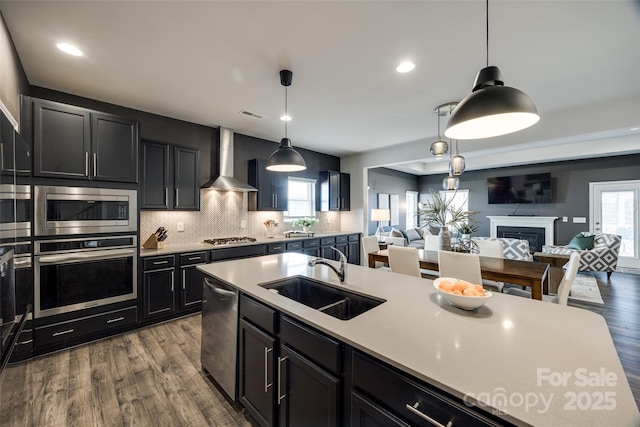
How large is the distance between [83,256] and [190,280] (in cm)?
114

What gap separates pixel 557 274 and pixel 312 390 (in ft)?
15.0

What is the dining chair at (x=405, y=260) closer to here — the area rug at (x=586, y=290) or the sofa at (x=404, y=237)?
the area rug at (x=586, y=290)

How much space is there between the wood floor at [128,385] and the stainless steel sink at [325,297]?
88cm

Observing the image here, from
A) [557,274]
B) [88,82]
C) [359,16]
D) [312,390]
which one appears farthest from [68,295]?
[557,274]

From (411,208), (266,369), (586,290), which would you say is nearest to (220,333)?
(266,369)

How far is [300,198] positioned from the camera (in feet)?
18.5

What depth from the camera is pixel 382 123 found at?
4.04 meters

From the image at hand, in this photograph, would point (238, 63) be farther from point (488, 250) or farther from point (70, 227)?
point (488, 250)

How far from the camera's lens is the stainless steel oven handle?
2.46 meters

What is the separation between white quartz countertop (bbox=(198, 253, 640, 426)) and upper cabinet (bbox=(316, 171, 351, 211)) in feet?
13.8

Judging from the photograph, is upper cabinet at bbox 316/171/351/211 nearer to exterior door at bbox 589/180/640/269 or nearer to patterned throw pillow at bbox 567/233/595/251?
patterned throw pillow at bbox 567/233/595/251

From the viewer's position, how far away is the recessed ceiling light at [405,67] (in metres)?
2.41

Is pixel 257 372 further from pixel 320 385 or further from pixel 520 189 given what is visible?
pixel 520 189

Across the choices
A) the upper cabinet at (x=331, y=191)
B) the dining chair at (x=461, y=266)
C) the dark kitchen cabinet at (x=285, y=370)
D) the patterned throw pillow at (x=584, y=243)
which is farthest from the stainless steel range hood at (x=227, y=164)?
the patterned throw pillow at (x=584, y=243)
